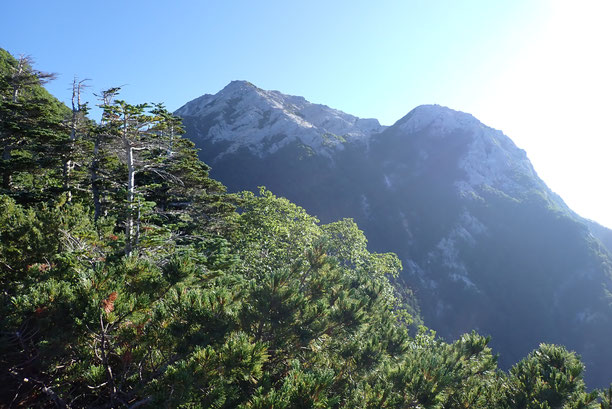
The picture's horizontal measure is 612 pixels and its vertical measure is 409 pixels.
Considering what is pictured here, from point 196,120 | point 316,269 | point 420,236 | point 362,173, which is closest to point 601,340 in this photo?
point 420,236

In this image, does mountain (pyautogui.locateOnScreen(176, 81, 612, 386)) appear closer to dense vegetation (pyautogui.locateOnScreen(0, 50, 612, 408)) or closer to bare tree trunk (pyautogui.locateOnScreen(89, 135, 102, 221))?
dense vegetation (pyautogui.locateOnScreen(0, 50, 612, 408))

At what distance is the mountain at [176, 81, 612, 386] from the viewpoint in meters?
116

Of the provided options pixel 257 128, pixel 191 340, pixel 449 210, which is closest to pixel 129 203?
pixel 191 340

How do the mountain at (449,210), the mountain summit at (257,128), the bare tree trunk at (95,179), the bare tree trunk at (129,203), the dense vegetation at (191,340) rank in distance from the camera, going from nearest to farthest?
the dense vegetation at (191,340), the bare tree trunk at (129,203), the bare tree trunk at (95,179), the mountain at (449,210), the mountain summit at (257,128)

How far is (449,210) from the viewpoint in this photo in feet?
478

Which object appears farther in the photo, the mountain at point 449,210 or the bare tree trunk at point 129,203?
the mountain at point 449,210

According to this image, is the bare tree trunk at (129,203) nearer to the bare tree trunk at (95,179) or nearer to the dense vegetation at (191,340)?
the dense vegetation at (191,340)

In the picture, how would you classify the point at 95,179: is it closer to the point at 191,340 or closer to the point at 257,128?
the point at 191,340

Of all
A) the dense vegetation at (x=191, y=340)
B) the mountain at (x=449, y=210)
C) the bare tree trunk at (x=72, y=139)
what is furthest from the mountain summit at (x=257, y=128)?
the dense vegetation at (x=191, y=340)

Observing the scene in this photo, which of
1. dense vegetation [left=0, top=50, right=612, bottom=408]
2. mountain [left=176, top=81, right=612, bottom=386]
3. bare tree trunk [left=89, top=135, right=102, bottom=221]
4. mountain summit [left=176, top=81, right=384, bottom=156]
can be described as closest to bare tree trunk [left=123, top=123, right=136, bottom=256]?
dense vegetation [left=0, top=50, right=612, bottom=408]

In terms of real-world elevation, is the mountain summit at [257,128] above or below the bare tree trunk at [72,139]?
above

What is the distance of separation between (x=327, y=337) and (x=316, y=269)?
2080 millimetres

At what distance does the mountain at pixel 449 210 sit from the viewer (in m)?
116

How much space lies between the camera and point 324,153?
161 meters
